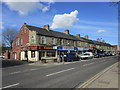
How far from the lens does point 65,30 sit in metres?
49.0

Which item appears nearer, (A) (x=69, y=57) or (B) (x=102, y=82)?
(B) (x=102, y=82)

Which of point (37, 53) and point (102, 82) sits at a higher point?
point (37, 53)

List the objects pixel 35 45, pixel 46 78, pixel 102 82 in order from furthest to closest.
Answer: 1. pixel 35 45
2. pixel 46 78
3. pixel 102 82

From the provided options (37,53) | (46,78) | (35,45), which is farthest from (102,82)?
(35,45)

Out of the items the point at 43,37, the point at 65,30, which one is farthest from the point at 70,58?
the point at 65,30

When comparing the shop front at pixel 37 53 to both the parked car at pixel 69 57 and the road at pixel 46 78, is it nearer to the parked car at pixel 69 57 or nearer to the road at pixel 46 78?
the parked car at pixel 69 57

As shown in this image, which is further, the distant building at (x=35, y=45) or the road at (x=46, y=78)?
the distant building at (x=35, y=45)

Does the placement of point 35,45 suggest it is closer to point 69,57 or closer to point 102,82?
point 69,57

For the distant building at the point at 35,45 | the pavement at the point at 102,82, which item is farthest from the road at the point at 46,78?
the distant building at the point at 35,45

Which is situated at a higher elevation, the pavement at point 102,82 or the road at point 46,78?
the pavement at point 102,82

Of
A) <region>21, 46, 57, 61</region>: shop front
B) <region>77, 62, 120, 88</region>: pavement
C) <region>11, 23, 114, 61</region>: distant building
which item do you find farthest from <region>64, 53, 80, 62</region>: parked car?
<region>77, 62, 120, 88</region>: pavement

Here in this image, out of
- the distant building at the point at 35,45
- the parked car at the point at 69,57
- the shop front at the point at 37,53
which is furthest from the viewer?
the distant building at the point at 35,45

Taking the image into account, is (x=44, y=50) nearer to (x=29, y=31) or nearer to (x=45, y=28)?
(x=29, y=31)

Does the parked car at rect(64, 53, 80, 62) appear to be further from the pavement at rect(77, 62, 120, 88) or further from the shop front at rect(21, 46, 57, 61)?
the pavement at rect(77, 62, 120, 88)
